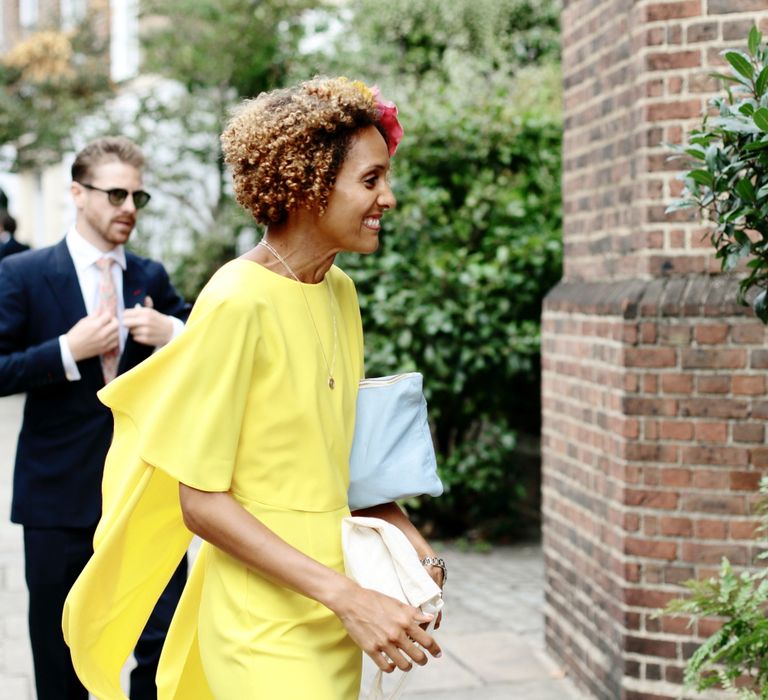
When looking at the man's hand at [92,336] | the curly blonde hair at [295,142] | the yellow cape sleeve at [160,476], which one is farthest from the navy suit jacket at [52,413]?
the curly blonde hair at [295,142]

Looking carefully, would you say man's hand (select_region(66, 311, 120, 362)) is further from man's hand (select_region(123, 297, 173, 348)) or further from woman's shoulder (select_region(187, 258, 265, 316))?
woman's shoulder (select_region(187, 258, 265, 316))

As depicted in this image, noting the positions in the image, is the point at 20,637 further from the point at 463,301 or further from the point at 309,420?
the point at 309,420

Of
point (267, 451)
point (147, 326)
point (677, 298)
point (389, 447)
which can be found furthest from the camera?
point (677, 298)

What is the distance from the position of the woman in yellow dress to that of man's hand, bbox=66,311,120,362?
4.13ft

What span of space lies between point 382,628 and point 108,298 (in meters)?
2.09

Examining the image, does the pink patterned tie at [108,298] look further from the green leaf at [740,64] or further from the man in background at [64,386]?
the green leaf at [740,64]

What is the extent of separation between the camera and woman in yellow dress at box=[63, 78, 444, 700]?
2314 millimetres

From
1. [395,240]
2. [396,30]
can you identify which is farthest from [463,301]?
[396,30]

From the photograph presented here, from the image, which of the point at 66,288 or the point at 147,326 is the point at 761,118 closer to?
the point at 147,326

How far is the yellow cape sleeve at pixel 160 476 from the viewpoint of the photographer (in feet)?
7.61

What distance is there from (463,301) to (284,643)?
5.65 metres

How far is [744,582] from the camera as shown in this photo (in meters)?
3.67

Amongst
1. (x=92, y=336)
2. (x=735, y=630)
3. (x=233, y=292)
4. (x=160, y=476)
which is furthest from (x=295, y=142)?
(x=735, y=630)

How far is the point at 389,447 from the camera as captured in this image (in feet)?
8.72
